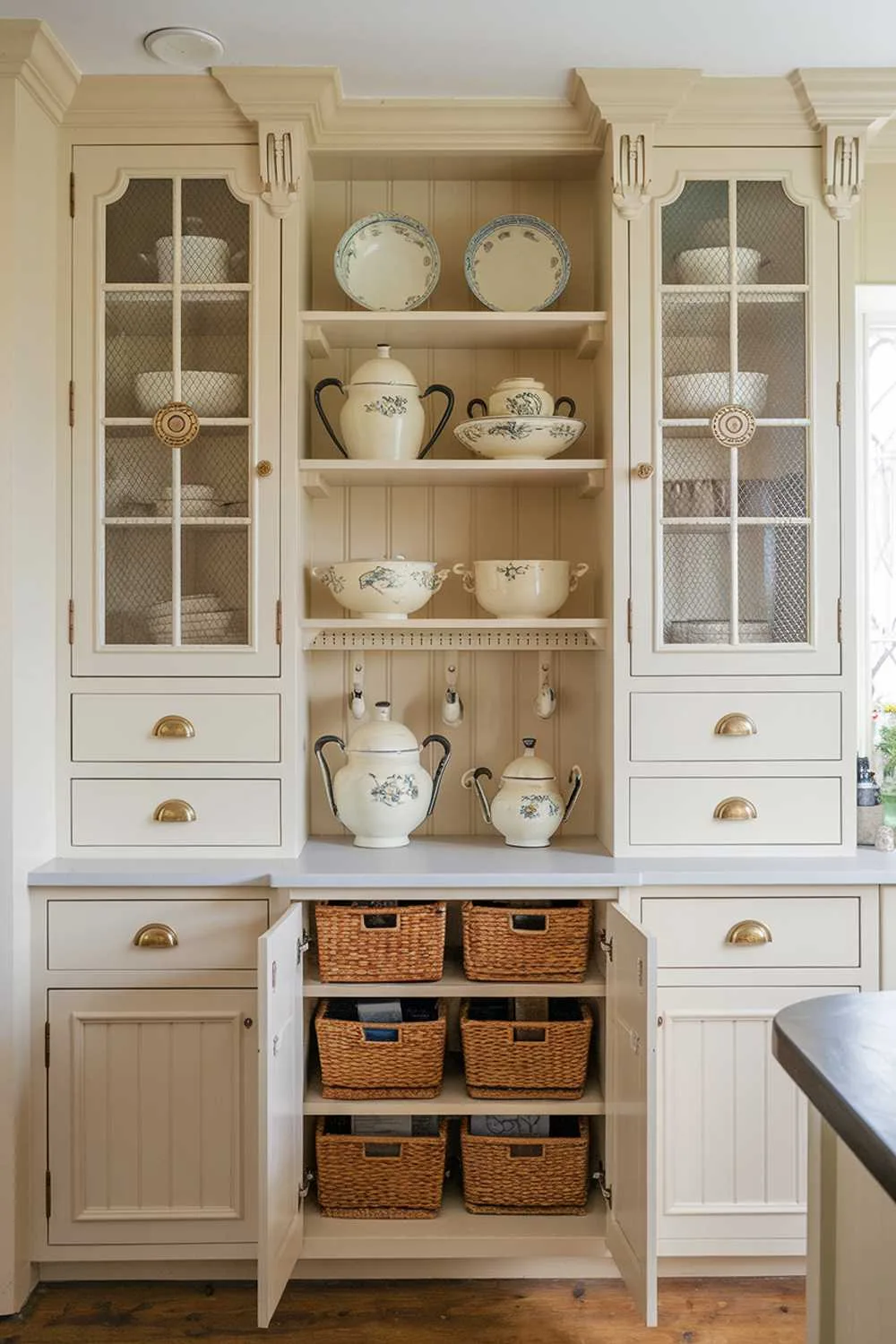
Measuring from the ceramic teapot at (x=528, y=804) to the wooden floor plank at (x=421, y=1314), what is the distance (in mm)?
925

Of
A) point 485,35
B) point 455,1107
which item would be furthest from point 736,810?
point 485,35

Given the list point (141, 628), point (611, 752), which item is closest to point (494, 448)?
point (611, 752)

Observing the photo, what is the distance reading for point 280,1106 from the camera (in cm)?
194

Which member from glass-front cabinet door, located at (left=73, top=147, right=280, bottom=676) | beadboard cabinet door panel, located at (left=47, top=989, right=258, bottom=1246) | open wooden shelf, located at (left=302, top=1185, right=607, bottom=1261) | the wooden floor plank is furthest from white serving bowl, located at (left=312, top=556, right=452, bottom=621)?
the wooden floor plank

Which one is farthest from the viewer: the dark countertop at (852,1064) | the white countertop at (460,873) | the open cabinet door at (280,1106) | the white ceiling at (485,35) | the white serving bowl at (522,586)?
the white serving bowl at (522,586)

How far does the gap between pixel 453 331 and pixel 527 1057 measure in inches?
62.4

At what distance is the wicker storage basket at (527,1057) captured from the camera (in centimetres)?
223

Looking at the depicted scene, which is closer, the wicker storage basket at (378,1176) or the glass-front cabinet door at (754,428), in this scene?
the wicker storage basket at (378,1176)

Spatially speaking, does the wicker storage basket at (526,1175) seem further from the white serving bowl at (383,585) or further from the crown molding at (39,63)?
the crown molding at (39,63)

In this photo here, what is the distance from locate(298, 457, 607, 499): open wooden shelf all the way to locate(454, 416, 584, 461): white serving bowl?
4 cm

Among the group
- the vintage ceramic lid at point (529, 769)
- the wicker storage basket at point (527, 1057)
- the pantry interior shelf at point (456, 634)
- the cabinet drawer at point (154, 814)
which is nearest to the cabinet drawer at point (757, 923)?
the wicker storage basket at point (527, 1057)

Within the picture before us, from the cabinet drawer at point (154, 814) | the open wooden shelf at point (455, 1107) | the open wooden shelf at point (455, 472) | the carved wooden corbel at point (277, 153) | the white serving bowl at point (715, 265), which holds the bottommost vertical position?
the open wooden shelf at point (455, 1107)

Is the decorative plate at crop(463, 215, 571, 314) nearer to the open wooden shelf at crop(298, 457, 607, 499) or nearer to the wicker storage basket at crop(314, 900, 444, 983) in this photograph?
the open wooden shelf at crop(298, 457, 607, 499)

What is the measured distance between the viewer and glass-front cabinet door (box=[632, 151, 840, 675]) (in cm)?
236
